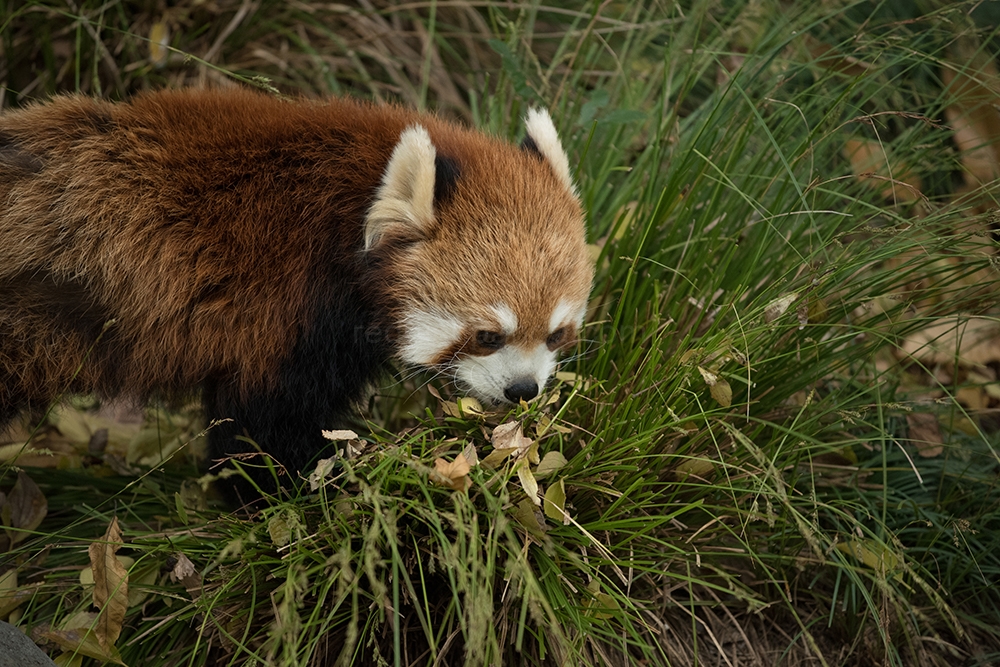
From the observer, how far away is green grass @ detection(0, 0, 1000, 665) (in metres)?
2.35

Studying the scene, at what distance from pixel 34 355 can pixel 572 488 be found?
A: 1.61 m

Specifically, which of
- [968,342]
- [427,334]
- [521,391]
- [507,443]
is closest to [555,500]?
[507,443]

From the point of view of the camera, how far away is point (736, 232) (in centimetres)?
315

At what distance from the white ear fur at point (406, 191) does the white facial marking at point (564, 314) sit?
467 mm

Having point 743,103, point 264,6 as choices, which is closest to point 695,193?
point 743,103

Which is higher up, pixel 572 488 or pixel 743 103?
pixel 743 103

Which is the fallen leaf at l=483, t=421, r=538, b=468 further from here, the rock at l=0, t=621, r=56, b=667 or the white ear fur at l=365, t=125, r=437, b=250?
the rock at l=0, t=621, r=56, b=667

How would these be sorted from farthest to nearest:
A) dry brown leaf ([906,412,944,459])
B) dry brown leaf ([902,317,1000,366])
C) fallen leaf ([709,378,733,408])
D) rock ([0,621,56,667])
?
dry brown leaf ([902,317,1000,366]), dry brown leaf ([906,412,944,459]), fallen leaf ([709,378,733,408]), rock ([0,621,56,667])

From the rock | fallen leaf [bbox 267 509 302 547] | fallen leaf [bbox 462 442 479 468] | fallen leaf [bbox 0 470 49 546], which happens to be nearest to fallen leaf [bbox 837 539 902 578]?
fallen leaf [bbox 462 442 479 468]

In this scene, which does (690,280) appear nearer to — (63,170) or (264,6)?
(63,170)

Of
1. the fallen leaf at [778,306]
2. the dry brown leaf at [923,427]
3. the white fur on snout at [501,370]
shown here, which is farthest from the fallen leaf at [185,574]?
the dry brown leaf at [923,427]

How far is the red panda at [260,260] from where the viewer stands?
2.46 meters

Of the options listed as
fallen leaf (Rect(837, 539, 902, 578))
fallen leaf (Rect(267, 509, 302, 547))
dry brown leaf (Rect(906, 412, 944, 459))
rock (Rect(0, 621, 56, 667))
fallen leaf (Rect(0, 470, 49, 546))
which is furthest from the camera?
dry brown leaf (Rect(906, 412, 944, 459))

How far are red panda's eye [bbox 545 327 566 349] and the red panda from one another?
0.05 m
